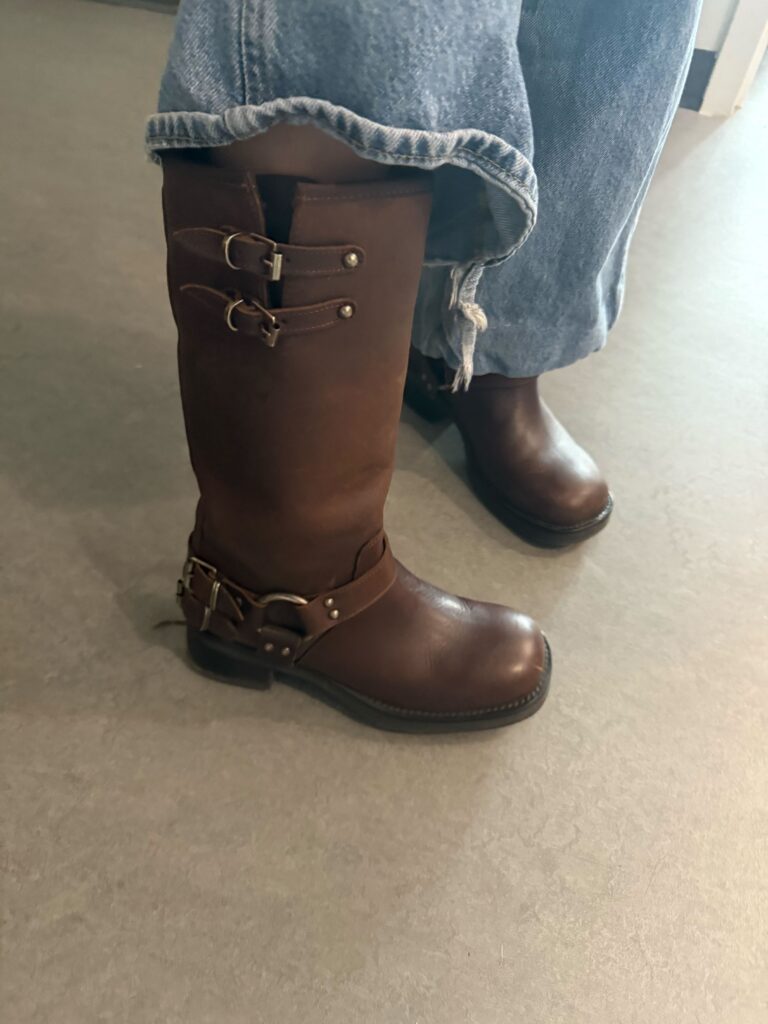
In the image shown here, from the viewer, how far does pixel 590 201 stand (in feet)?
2.30

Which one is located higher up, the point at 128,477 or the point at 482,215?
the point at 482,215

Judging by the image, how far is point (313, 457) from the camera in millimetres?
522

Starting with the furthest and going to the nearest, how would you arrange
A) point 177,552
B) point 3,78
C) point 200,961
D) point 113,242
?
point 3,78 < point 113,242 < point 177,552 < point 200,961

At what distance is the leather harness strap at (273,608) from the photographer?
2.05 ft

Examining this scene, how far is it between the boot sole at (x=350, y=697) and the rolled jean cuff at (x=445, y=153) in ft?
1.11

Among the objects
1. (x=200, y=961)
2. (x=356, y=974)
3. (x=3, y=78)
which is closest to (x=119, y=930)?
(x=200, y=961)

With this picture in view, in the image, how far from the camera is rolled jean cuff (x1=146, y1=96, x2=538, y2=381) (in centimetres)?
38

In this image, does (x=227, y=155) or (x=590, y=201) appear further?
(x=590, y=201)

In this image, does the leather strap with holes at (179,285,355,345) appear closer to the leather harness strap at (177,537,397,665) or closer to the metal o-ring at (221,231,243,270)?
the metal o-ring at (221,231,243,270)

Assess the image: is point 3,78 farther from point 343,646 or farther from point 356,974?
point 356,974

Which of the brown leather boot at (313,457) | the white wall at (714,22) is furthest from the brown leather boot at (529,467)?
the white wall at (714,22)

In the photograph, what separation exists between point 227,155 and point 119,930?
50 cm

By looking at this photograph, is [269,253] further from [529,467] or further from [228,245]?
[529,467]

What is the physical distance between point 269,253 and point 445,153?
104mm
